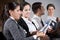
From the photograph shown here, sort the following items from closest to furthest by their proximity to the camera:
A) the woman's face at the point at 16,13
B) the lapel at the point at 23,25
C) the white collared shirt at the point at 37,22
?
the woman's face at the point at 16,13
the lapel at the point at 23,25
the white collared shirt at the point at 37,22

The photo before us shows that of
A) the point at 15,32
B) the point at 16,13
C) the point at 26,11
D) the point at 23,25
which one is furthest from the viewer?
the point at 26,11

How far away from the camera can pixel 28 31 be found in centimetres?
228

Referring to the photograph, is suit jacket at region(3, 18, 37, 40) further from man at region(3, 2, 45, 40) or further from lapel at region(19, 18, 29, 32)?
lapel at region(19, 18, 29, 32)

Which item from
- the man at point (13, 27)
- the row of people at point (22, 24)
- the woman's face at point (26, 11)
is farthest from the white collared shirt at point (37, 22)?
the man at point (13, 27)

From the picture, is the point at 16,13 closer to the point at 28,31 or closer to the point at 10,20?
the point at 10,20

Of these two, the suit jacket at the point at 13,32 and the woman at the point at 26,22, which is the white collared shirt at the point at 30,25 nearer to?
the woman at the point at 26,22

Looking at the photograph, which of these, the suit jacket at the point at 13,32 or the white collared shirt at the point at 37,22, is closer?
the suit jacket at the point at 13,32

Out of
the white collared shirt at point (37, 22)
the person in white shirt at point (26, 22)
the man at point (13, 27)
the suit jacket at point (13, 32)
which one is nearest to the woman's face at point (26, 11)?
the person in white shirt at point (26, 22)

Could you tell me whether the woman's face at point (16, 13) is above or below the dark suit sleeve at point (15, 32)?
above

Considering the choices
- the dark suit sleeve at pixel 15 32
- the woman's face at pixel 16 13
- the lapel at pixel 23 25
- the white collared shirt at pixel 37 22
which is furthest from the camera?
the white collared shirt at pixel 37 22

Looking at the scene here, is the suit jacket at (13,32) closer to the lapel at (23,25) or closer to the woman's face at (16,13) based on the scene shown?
the woman's face at (16,13)

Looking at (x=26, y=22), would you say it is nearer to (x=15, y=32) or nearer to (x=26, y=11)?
(x=26, y=11)

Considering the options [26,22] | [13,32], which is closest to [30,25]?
[26,22]

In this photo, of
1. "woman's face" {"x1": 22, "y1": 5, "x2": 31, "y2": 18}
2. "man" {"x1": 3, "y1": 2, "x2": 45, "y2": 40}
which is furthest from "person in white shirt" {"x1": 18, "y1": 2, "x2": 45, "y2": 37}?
"man" {"x1": 3, "y1": 2, "x2": 45, "y2": 40}
